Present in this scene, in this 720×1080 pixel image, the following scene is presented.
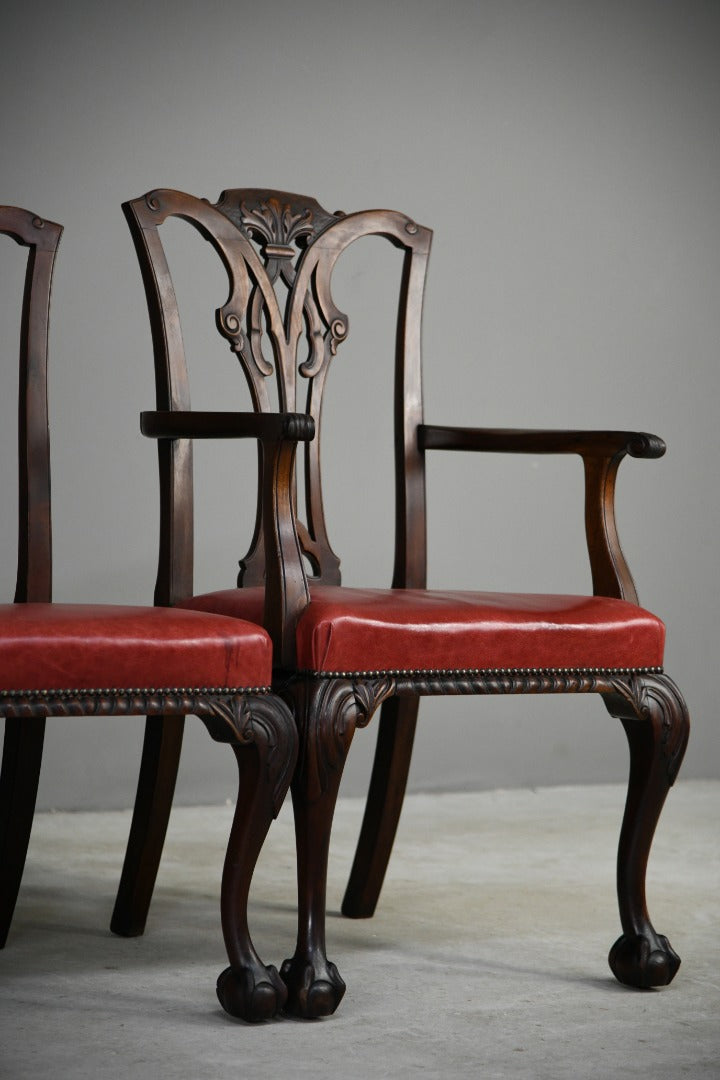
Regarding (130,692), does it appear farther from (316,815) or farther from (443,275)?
(443,275)

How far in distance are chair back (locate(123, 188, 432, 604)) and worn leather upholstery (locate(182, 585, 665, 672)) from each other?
25 cm

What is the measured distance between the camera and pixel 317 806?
1743 mm

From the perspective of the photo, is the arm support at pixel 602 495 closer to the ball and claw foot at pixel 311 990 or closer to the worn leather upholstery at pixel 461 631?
the worn leather upholstery at pixel 461 631

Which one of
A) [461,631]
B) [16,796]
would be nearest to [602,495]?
[461,631]

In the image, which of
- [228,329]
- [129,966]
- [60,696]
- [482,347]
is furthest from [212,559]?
[60,696]

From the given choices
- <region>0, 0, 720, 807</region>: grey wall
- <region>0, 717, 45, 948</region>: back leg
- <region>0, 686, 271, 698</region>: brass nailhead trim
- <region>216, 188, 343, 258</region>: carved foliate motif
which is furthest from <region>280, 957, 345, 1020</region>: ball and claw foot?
<region>0, 0, 720, 807</region>: grey wall

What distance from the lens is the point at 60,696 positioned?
160 centimetres

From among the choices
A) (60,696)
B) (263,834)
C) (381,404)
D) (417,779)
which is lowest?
(417,779)

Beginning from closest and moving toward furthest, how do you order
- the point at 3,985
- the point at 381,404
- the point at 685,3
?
the point at 3,985 < the point at 381,404 < the point at 685,3

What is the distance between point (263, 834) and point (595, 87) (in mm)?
2767

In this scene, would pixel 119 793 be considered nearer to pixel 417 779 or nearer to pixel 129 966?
pixel 417 779

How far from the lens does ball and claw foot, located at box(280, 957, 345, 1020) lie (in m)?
1.73

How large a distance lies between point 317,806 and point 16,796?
531mm

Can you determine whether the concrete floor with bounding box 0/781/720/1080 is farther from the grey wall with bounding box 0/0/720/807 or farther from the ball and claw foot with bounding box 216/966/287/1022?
the grey wall with bounding box 0/0/720/807
